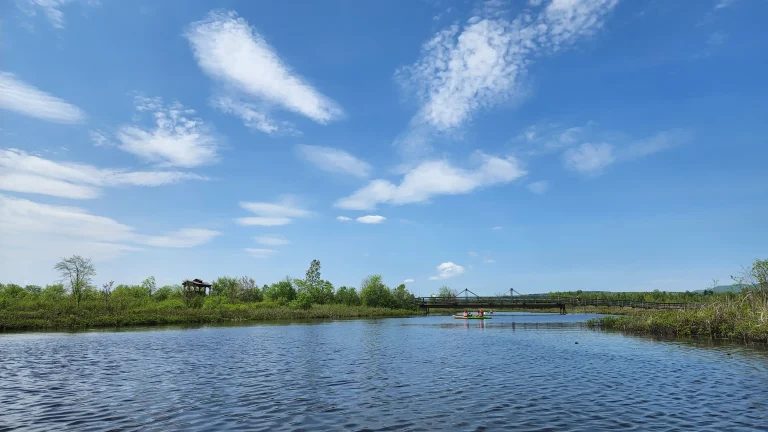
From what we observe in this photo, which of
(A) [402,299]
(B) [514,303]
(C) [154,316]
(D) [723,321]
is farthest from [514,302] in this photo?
(C) [154,316]

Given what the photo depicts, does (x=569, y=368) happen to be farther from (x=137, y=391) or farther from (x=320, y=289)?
(x=320, y=289)

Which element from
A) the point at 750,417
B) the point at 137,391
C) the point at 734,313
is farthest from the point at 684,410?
the point at 734,313

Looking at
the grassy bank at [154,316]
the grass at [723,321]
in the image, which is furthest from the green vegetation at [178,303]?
the grass at [723,321]

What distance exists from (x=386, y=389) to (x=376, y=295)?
Answer: 13061 centimetres

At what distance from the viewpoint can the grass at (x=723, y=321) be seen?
3966 centimetres

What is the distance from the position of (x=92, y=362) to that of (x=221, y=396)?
17611 mm

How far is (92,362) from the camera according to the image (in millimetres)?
32438

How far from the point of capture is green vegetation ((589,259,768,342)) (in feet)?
131

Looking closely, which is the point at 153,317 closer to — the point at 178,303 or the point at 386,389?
the point at 178,303

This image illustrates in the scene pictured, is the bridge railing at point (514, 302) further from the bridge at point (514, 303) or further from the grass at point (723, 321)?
the grass at point (723, 321)

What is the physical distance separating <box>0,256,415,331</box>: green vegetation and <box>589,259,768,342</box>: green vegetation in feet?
273

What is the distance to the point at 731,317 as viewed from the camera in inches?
1704

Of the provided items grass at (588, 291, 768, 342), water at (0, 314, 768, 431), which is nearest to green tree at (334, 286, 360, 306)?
grass at (588, 291, 768, 342)

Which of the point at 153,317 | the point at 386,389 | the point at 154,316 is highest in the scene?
the point at 154,316
